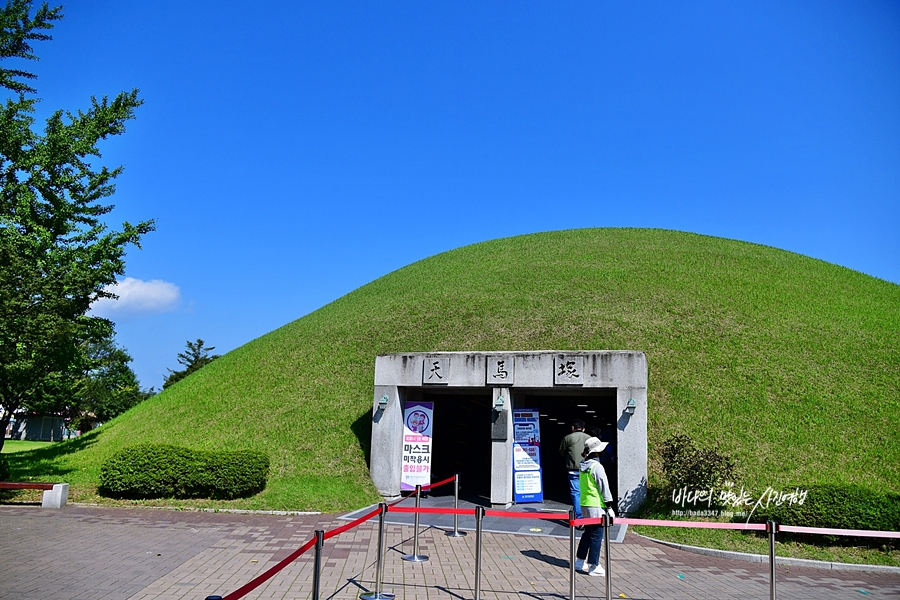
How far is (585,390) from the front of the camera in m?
15.1

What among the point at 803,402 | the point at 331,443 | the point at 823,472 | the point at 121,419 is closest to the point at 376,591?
the point at 331,443

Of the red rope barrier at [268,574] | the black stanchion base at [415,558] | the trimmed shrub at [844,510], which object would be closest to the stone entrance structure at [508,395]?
the trimmed shrub at [844,510]

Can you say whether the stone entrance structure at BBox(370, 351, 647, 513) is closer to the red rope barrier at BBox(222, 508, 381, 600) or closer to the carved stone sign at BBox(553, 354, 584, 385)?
the carved stone sign at BBox(553, 354, 584, 385)

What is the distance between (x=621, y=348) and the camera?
20.7 metres

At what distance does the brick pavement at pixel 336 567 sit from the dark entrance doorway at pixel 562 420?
462cm

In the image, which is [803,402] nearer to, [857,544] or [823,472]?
[823,472]

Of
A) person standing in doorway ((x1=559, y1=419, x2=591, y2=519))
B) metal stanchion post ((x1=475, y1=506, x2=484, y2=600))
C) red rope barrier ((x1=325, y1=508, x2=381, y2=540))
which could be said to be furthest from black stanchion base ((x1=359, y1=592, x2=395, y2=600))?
person standing in doorway ((x1=559, y1=419, x2=591, y2=519))

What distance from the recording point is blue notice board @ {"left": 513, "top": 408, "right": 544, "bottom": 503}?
592 inches

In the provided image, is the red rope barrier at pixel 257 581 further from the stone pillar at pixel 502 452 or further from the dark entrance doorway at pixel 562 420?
the dark entrance doorway at pixel 562 420

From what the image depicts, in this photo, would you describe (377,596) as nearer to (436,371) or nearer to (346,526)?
(346,526)

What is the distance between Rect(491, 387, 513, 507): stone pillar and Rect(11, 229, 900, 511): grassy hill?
3.44 meters

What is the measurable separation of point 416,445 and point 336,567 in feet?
23.8

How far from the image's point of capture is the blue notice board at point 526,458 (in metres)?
15.0


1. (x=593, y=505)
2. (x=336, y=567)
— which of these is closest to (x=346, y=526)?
(x=336, y=567)
